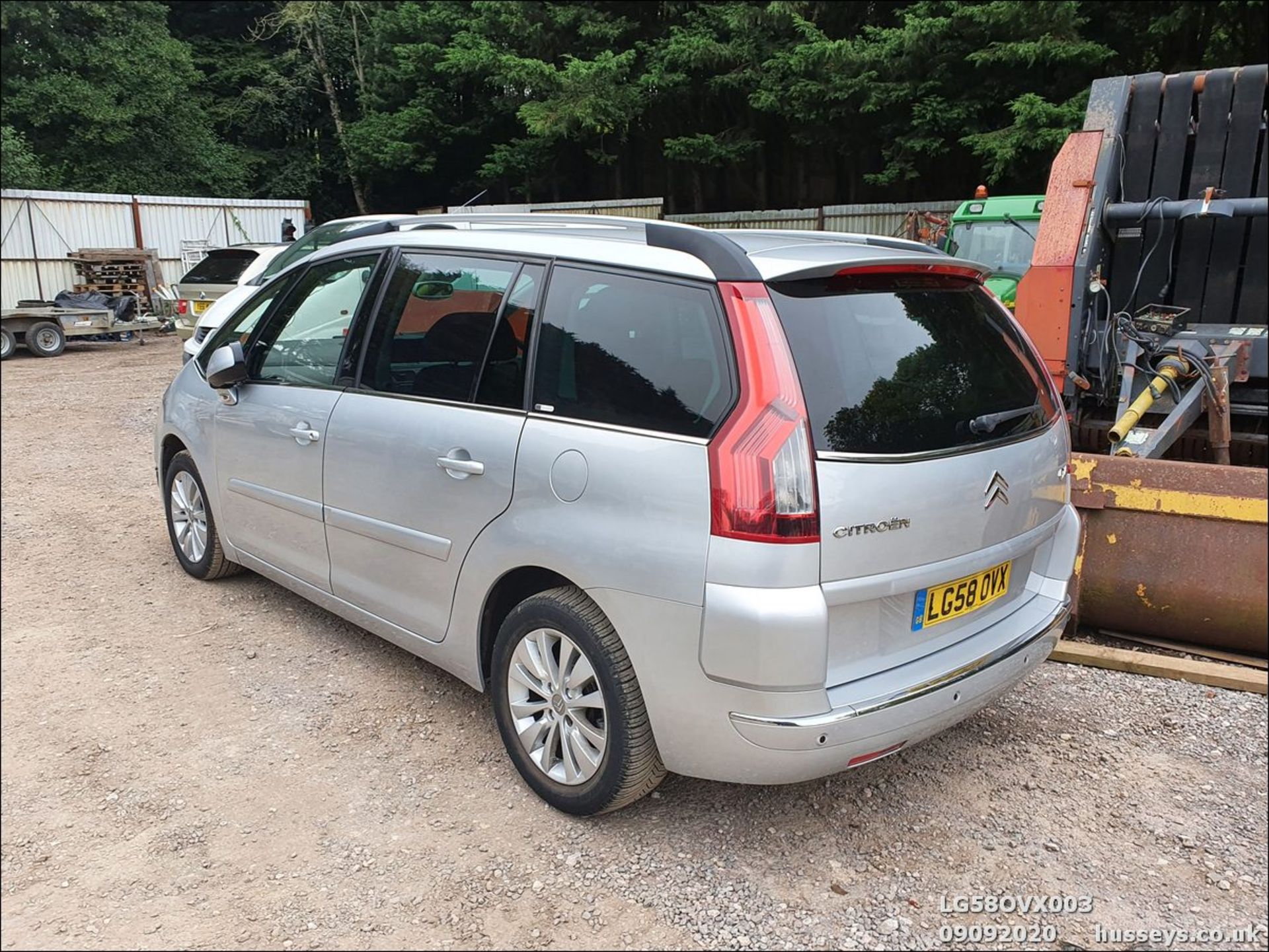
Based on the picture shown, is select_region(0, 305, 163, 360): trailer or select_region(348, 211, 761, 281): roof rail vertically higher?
select_region(348, 211, 761, 281): roof rail

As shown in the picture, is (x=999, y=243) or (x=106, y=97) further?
(x=106, y=97)

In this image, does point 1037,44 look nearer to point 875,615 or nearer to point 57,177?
point 875,615

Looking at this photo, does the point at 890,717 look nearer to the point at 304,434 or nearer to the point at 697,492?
the point at 697,492

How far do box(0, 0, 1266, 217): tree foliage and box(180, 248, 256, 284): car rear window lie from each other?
667 cm

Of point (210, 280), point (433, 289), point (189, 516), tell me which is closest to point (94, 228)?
point (210, 280)

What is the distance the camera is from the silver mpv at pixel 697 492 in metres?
2.43

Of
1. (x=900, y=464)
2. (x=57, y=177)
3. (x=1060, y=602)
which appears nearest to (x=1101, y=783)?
(x=1060, y=602)

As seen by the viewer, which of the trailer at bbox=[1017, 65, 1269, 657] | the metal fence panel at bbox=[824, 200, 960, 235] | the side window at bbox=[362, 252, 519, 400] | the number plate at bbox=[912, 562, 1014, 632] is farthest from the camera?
the metal fence panel at bbox=[824, 200, 960, 235]

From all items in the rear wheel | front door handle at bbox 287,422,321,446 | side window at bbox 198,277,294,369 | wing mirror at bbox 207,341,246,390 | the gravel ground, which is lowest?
the gravel ground

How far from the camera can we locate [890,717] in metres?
2.52

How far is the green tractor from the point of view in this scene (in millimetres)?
9203

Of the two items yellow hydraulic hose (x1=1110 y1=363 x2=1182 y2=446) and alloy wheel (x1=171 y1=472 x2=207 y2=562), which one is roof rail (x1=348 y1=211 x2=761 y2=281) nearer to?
alloy wheel (x1=171 y1=472 x2=207 y2=562)

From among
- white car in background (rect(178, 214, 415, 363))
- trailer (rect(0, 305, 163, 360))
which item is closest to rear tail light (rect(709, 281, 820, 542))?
white car in background (rect(178, 214, 415, 363))

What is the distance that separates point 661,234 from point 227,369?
2238mm
